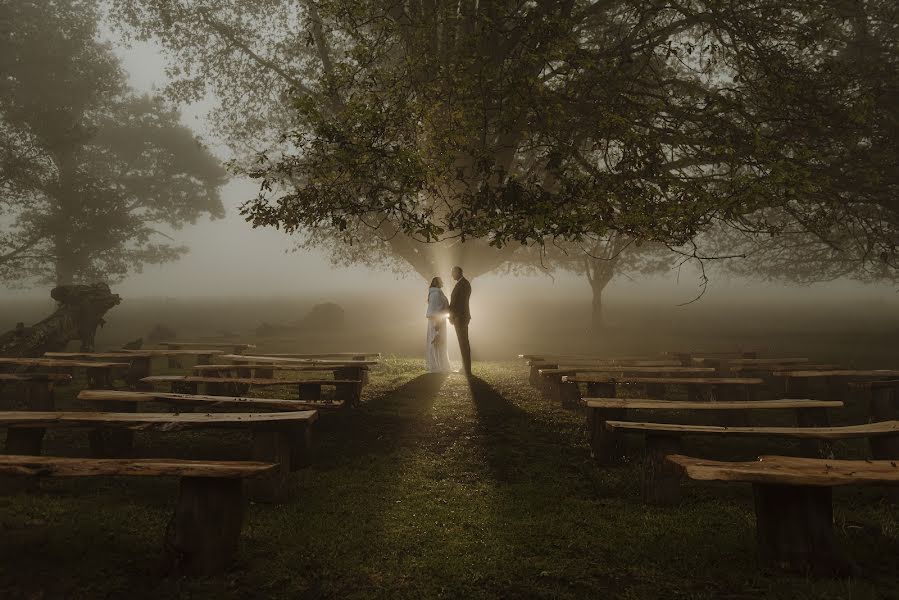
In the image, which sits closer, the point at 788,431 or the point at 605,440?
the point at 788,431

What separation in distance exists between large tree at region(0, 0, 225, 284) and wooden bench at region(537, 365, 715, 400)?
632 inches

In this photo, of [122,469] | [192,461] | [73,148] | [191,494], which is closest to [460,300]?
[192,461]

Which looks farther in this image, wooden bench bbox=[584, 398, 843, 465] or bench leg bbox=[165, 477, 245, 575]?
wooden bench bbox=[584, 398, 843, 465]

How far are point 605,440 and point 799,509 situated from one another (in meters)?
2.59

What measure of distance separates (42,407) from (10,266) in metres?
22.1

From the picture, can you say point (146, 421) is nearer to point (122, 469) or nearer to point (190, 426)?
point (190, 426)

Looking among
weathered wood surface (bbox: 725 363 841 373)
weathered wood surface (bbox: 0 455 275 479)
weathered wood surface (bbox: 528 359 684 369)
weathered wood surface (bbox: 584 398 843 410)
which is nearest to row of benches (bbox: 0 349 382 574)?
weathered wood surface (bbox: 0 455 275 479)

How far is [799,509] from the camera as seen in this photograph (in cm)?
372

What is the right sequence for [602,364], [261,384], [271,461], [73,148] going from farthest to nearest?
[73,148] < [602,364] < [261,384] < [271,461]

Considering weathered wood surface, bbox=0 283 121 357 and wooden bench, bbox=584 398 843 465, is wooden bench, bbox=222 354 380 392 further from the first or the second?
weathered wood surface, bbox=0 283 121 357

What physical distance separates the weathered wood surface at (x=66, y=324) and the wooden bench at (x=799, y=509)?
51.3ft

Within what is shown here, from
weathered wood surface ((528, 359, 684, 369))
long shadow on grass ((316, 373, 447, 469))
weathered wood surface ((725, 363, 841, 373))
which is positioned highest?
weathered wood surface ((528, 359, 684, 369))

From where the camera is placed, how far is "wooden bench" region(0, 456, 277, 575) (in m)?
3.63

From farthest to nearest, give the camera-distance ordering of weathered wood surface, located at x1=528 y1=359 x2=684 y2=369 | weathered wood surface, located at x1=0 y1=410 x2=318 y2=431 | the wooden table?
weathered wood surface, located at x1=528 y1=359 x2=684 y2=369 → the wooden table → weathered wood surface, located at x1=0 y1=410 x2=318 y2=431
